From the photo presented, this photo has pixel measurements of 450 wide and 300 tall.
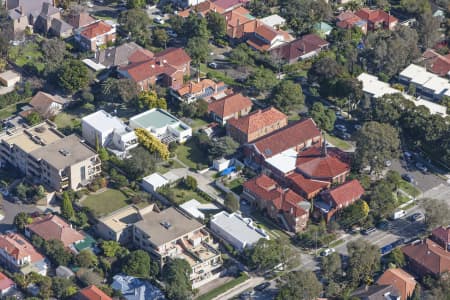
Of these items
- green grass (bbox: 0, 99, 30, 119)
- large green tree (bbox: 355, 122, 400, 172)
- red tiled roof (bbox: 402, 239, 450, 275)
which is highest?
large green tree (bbox: 355, 122, 400, 172)

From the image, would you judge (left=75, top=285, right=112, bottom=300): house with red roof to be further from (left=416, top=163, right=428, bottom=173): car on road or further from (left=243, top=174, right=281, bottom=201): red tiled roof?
(left=416, top=163, right=428, bottom=173): car on road

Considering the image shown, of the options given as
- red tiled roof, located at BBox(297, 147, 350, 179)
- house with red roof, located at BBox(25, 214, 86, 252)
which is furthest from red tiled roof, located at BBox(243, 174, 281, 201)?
house with red roof, located at BBox(25, 214, 86, 252)

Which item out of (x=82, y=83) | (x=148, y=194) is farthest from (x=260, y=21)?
(x=148, y=194)

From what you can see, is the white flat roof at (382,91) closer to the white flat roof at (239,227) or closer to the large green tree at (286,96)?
the large green tree at (286,96)

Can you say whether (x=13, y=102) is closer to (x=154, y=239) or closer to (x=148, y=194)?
(x=148, y=194)

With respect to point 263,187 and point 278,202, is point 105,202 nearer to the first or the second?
point 263,187

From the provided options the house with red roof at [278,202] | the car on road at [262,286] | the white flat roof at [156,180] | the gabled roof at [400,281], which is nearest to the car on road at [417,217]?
the house with red roof at [278,202]

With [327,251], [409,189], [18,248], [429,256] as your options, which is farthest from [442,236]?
[18,248]
